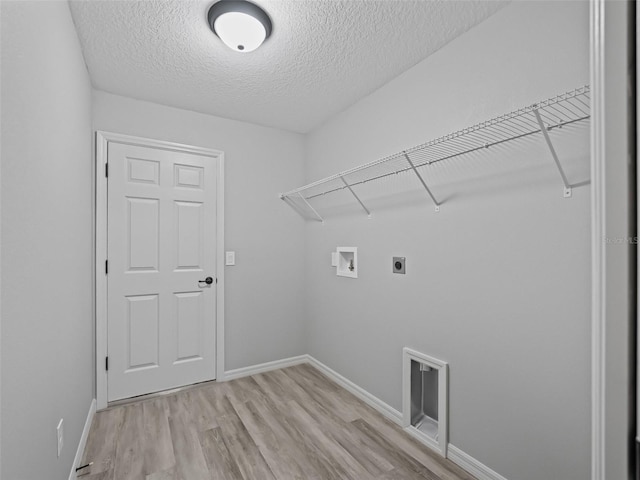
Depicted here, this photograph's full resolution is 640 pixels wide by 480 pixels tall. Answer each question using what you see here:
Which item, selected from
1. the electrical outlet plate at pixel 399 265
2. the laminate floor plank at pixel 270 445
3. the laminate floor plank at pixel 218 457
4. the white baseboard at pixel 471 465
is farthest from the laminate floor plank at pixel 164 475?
the electrical outlet plate at pixel 399 265

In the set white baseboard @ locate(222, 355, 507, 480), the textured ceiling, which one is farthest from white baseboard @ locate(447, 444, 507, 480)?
the textured ceiling

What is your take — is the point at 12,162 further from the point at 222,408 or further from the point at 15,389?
the point at 222,408

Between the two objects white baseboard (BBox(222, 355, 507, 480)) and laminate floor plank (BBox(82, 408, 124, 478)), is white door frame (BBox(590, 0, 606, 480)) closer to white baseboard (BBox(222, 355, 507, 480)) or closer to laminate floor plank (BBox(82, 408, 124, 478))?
white baseboard (BBox(222, 355, 507, 480))

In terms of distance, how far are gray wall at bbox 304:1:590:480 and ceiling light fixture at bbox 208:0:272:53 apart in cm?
101

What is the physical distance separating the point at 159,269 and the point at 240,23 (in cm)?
194

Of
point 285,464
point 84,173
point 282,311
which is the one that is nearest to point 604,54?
point 285,464

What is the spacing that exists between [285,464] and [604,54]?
7.07ft

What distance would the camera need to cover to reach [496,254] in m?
1.64

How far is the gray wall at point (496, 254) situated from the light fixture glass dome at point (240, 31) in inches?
40.2

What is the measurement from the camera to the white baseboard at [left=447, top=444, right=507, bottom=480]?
1649 millimetres

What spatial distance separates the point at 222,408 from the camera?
2.43m

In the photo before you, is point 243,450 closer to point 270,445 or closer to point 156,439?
point 270,445

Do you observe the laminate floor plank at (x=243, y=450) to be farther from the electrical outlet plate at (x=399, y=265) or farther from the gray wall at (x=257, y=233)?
the electrical outlet plate at (x=399, y=265)

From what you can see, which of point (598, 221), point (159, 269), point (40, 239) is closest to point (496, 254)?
point (598, 221)
